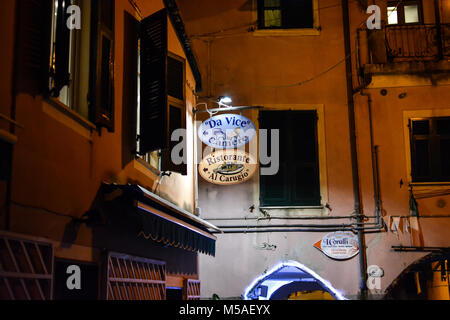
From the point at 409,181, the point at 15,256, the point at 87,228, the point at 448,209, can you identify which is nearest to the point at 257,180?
the point at 409,181

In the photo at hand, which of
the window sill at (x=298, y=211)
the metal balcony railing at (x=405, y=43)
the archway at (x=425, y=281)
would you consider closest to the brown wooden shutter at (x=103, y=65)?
the window sill at (x=298, y=211)

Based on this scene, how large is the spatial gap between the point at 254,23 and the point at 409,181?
5.40m

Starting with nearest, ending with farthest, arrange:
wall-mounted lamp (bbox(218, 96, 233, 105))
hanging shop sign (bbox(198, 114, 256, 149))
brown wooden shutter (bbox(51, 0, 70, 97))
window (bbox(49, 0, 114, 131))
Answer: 1. brown wooden shutter (bbox(51, 0, 70, 97))
2. window (bbox(49, 0, 114, 131))
3. hanging shop sign (bbox(198, 114, 256, 149))
4. wall-mounted lamp (bbox(218, 96, 233, 105))

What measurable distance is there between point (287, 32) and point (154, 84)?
21.4 feet

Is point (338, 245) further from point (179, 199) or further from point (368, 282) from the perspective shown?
point (179, 199)

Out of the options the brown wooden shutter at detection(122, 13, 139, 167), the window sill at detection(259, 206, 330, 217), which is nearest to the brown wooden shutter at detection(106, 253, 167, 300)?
the brown wooden shutter at detection(122, 13, 139, 167)

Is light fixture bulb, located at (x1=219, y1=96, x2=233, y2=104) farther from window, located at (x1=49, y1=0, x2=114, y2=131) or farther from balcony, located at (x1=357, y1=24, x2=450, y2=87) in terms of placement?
window, located at (x1=49, y1=0, x2=114, y2=131)

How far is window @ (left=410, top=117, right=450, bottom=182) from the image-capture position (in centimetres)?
1265

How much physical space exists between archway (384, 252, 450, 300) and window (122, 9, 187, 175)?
6945mm

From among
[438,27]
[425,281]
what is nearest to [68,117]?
[438,27]

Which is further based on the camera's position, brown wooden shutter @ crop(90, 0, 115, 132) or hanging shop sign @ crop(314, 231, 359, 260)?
hanging shop sign @ crop(314, 231, 359, 260)

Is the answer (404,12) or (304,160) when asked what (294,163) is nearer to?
(304,160)

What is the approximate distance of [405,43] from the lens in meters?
13.4

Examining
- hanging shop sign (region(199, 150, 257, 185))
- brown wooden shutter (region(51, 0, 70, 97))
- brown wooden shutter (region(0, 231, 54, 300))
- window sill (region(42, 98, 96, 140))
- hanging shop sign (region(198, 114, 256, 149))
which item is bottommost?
brown wooden shutter (region(0, 231, 54, 300))
